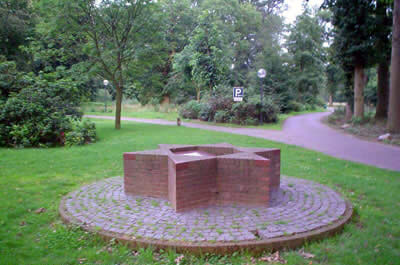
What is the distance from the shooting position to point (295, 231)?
3785 millimetres

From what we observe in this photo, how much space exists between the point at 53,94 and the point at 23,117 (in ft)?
5.54

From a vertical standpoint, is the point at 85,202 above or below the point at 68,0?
below

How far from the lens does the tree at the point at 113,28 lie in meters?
15.7

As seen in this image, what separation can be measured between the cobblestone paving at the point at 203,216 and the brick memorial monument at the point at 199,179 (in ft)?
0.50

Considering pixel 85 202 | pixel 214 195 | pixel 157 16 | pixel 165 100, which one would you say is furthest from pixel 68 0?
pixel 165 100

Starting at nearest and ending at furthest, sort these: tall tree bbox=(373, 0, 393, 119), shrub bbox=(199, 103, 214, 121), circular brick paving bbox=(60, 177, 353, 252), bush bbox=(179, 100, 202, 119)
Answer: circular brick paving bbox=(60, 177, 353, 252) → tall tree bbox=(373, 0, 393, 119) → shrub bbox=(199, 103, 214, 121) → bush bbox=(179, 100, 202, 119)

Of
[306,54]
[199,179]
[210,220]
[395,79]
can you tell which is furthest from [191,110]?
[306,54]

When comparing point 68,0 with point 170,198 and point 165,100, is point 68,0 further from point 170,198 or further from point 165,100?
point 165,100

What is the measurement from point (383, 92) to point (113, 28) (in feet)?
56.7

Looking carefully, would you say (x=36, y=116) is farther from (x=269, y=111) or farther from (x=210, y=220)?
(x=269, y=111)

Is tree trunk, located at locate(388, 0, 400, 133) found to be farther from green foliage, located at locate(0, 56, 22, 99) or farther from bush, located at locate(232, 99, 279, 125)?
green foliage, located at locate(0, 56, 22, 99)

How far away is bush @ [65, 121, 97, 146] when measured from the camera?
38.3 feet

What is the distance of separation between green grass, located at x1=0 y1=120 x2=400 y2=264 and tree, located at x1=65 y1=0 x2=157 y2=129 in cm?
909

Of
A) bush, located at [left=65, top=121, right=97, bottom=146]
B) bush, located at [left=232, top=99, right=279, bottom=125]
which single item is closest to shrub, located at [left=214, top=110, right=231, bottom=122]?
bush, located at [left=232, top=99, right=279, bottom=125]
